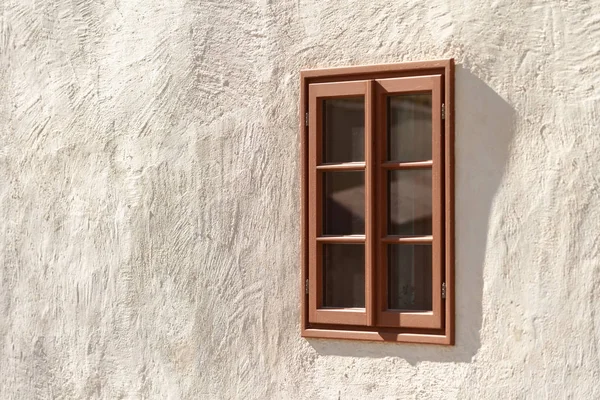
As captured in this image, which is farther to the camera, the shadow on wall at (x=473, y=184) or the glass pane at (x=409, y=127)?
the glass pane at (x=409, y=127)

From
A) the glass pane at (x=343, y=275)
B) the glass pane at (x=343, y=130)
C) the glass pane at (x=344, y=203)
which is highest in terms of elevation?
the glass pane at (x=343, y=130)

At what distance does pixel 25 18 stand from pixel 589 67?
3567mm

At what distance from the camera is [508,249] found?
16.6ft

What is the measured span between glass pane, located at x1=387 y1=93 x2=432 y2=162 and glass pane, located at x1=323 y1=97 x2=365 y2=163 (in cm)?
16

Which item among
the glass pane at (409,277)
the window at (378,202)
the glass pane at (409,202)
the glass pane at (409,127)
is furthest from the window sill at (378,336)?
the glass pane at (409,127)

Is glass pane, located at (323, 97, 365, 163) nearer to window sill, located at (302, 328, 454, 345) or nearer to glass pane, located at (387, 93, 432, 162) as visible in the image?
glass pane, located at (387, 93, 432, 162)

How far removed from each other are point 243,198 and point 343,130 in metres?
0.70

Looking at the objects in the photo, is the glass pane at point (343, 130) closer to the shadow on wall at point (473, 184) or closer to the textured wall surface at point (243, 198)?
the textured wall surface at point (243, 198)

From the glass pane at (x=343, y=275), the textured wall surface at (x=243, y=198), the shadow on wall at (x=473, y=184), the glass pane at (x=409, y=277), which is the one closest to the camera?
the textured wall surface at (x=243, y=198)

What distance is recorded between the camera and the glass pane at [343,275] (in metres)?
5.46

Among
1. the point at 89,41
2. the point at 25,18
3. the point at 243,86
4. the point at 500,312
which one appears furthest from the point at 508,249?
the point at 25,18

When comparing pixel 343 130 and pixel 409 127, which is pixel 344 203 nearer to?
pixel 343 130

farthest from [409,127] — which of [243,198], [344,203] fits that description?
[243,198]

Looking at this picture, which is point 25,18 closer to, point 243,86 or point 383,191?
point 243,86
